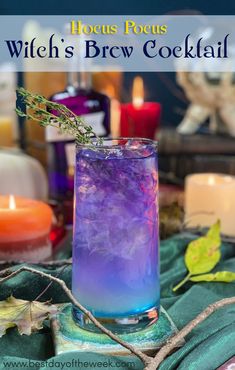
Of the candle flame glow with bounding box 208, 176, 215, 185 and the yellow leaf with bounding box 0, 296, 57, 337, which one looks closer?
the yellow leaf with bounding box 0, 296, 57, 337

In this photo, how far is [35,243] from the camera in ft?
2.36

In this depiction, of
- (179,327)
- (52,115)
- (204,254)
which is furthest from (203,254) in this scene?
(52,115)

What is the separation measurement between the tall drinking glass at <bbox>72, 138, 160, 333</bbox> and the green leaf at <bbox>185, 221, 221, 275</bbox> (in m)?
0.14

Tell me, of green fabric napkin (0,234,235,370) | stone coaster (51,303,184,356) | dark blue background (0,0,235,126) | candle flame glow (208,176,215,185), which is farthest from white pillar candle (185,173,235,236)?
dark blue background (0,0,235,126)

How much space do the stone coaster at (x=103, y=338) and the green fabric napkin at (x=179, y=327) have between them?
0.01 metres

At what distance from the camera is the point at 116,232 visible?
0.53 m

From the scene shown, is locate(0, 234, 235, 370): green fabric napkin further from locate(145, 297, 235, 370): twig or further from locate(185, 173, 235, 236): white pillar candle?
locate(185, 173, 235, 236): white pillar candle

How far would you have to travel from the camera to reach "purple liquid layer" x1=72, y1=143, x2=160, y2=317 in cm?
52

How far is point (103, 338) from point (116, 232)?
0.09m

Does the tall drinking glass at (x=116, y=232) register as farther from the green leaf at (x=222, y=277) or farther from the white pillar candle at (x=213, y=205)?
the white pillar candle at (x=213, y=205)

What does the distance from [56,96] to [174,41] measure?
0.20m

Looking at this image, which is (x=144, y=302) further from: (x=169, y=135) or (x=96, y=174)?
(x=169, y=135)
